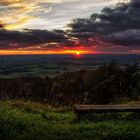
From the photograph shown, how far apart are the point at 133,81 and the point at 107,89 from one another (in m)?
4.17

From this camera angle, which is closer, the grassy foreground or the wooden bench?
the grassy foreground

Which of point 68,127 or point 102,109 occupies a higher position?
point 102,109

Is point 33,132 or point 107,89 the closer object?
point 33,132

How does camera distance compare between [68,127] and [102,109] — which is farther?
[102,109]

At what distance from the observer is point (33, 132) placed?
11.5m

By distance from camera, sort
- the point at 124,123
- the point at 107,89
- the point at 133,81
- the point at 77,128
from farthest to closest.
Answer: the point at 133,81 → the point at 107,89 → the point at 124,123 → the point at 77,128

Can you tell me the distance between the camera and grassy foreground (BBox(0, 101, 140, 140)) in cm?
1126

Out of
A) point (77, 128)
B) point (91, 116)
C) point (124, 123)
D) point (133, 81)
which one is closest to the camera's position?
point (77, 128)

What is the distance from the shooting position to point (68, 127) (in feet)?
41.4

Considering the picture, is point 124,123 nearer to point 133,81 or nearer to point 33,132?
point 33,132

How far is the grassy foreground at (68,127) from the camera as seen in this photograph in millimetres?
11258

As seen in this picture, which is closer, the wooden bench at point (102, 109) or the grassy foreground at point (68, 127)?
the grassy foreground at point (68, 127)

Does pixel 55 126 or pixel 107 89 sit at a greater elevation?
pixel 55 126

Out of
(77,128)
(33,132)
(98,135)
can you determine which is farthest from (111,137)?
(33,132)
